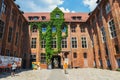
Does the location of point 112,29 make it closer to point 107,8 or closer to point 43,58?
point 107,8

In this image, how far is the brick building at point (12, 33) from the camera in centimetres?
2193

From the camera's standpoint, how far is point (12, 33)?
2600 centimetres

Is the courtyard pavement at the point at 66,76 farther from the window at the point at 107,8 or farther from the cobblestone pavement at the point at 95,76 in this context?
the window at the point at 107,8

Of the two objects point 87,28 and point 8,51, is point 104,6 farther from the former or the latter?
point 8,51

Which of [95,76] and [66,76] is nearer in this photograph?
[95,76]

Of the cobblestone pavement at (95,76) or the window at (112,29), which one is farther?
the window at (112,29)

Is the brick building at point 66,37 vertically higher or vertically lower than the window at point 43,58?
higher

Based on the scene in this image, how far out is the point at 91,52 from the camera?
32.9m

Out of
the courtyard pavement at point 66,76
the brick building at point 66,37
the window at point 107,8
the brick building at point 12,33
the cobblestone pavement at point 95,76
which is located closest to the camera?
the cobblestone pavement at point 95,76

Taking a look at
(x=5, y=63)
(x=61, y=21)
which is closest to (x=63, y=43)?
(x=61, y=21)

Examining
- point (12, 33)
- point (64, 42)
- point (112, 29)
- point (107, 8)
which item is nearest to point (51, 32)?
point (64, 42)

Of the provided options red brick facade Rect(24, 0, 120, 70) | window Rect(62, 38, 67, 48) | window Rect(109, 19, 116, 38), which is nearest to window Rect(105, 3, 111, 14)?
red brick facade Rect(24, 0, 120, 70)

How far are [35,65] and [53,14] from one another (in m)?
15.8

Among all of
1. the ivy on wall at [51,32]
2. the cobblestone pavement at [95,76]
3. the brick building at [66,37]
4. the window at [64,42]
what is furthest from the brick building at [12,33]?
the cobblestone pavement at [95,76]
